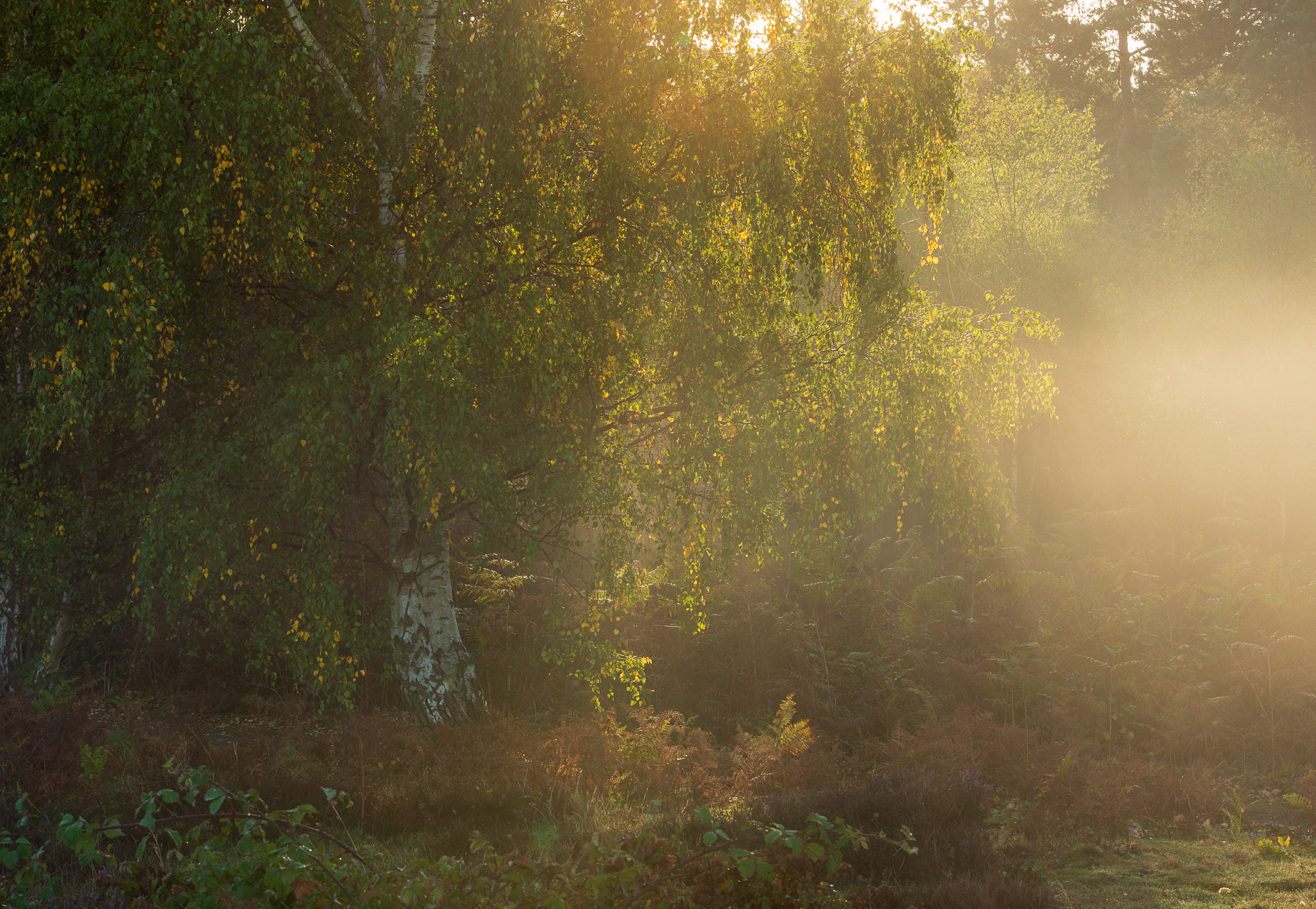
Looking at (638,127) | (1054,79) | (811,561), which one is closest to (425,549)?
(638,127)

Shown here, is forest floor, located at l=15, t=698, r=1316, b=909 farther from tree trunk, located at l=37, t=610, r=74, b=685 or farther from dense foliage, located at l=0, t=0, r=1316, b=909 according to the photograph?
tree trunk, located at l=37, t=610, r=74, b=685

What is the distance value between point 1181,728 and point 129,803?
12.2 metres

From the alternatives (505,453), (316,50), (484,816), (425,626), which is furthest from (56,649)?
A: (316,50)

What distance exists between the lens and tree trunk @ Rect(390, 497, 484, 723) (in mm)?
10570

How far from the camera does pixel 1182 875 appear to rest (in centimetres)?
738

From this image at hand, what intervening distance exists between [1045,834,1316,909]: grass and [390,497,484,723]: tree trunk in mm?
6269

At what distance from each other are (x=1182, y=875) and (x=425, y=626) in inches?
298

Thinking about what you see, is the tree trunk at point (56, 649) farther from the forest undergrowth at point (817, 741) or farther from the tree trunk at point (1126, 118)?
the tree trunk at point (1126, 118)

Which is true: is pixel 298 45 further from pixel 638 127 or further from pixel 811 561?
pixel 811 561

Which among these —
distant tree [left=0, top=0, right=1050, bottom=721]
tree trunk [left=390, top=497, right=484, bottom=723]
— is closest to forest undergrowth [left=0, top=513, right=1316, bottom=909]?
tree trunk [left=390, top=497, right=484, bottom=723]

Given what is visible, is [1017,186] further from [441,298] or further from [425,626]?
[425,626]

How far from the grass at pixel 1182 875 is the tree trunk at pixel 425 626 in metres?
→ 6.27

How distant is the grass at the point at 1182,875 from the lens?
22.0ft

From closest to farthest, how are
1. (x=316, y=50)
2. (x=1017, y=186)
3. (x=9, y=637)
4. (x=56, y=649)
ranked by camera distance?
1. (x=316, y=50)
2. (x=56, y=649)
3. (x=9, y=637)
4. (x=1017, y=186)
